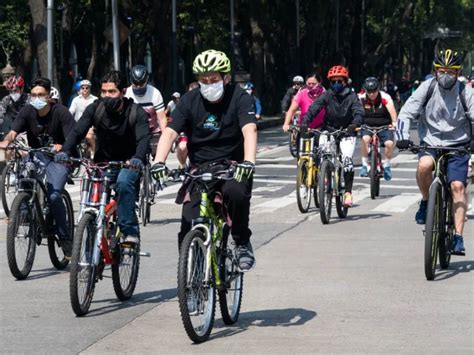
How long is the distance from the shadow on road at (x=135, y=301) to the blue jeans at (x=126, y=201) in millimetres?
502

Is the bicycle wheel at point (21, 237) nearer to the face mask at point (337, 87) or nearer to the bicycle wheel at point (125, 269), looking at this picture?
the bicycle wheel at point (125, 269)

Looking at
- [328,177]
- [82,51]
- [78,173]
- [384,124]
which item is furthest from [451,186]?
[82,51]

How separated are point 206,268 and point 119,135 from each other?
2.19 m

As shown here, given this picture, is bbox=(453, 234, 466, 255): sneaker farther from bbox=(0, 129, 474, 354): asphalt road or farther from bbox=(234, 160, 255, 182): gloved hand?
bbox=(234, 160, 255, 182): gloved hand

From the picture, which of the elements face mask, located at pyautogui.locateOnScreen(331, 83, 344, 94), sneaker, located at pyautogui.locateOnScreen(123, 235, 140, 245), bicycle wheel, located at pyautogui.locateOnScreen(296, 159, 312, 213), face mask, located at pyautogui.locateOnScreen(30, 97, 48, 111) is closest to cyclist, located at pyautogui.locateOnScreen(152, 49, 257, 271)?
sneaker, located at pyautogui.locateOnScreen(123, 235, 140, 245)

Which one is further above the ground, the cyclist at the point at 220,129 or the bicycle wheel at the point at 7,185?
the cyclist at the point at 220,129

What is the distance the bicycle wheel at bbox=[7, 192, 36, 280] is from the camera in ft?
36.1

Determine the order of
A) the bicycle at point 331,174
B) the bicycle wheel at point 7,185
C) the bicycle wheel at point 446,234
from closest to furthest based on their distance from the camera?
the bicycle wheel at point 446,234 < the bicycle at point 331,174 < the bicycle wheel at point 7,185

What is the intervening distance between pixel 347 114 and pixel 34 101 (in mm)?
5789

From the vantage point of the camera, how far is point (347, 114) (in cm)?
1697

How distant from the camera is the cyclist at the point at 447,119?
1145 centimetres

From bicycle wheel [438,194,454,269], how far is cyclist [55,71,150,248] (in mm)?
2492

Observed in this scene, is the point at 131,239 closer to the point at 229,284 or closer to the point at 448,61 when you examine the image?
the point at 229,284

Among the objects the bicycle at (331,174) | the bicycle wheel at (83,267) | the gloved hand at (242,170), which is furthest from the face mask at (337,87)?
the gloved hand at (242,170)
